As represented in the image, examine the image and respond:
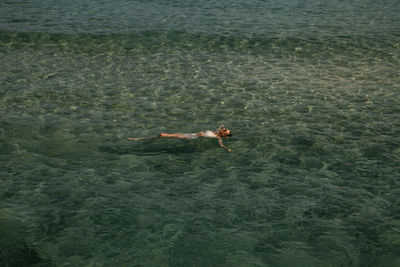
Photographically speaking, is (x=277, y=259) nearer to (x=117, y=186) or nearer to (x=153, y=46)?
(x=117, y=186)

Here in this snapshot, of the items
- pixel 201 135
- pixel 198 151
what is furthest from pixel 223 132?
pixel 198 151

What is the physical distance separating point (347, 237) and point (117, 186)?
4.11 m

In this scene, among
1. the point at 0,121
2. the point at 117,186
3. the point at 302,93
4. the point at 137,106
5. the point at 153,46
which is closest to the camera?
the point at 117,186

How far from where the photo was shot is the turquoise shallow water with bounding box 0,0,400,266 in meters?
6.72

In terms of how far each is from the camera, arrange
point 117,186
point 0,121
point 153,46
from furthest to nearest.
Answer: point 153,46, point 0,121, point 117,186

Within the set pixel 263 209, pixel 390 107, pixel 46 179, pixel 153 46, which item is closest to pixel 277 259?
pixel 263 209

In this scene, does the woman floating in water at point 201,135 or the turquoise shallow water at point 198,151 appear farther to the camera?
the woman floating in water at point 201,135

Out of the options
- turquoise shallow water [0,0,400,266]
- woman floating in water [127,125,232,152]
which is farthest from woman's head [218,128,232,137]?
turquoise shallow water [0,0,400,266]

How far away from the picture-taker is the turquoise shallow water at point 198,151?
672cm

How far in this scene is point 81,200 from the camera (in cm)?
764

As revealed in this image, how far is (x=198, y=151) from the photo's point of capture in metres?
9.49

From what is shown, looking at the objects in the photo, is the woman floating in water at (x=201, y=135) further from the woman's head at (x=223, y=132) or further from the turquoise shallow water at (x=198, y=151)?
the turquoise shallow water at (x=198, y=151)

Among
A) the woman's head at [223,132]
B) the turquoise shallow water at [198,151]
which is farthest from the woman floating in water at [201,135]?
the turquoise shallow water at [198,151]

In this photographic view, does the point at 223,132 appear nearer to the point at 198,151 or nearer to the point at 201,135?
the point at 201,135
